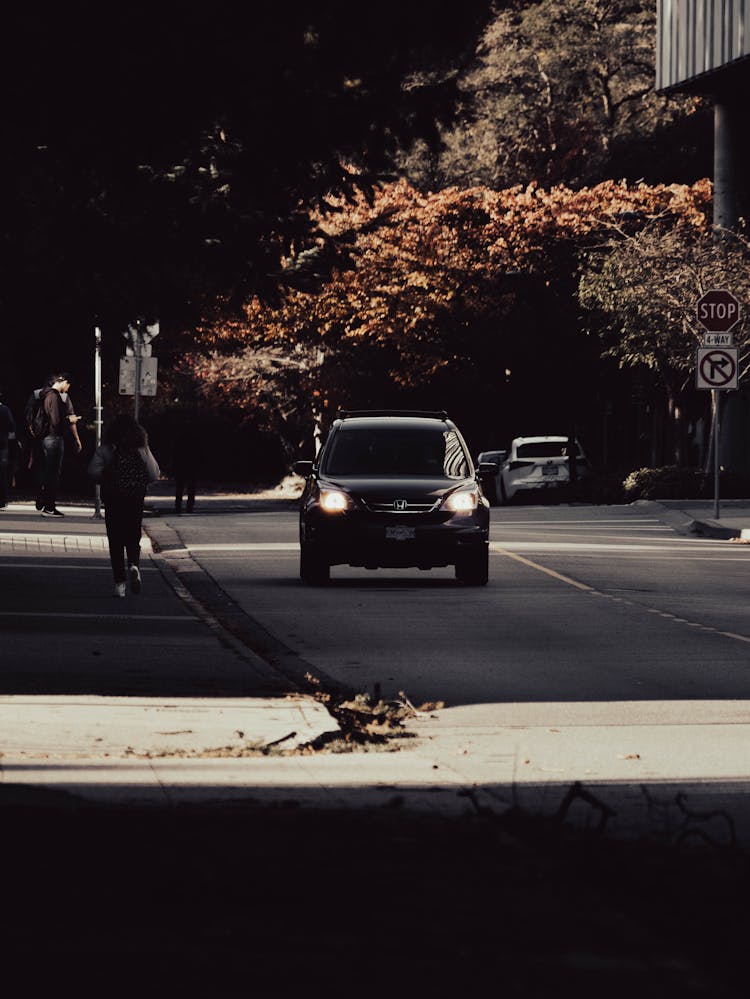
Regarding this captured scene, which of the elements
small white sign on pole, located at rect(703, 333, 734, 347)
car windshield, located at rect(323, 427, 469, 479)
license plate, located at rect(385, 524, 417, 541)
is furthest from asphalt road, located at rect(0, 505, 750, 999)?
small white sign on pole, located at rect(703, 333, 734, 347)

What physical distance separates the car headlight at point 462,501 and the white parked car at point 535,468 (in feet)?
81.6

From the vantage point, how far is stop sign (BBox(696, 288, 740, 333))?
34.0m

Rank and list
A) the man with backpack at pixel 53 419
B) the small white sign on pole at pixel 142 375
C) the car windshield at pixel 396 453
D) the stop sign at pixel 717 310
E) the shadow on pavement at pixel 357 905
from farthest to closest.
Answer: the small white sign on pole at pixel 142 375 → the stop sign at pixel 717 310 → the man with backpack at pixel 53 419 → the car windshield at pixel 396 453 → the shadow on pavement at pixel 357 905

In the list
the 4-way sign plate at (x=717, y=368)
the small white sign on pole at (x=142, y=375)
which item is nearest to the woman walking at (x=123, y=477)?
the 4-way sign plate at (x=717, y=368)

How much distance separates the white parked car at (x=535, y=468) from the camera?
47406 mm

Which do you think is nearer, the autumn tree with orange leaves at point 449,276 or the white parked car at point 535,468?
the white parked car at point 535,468

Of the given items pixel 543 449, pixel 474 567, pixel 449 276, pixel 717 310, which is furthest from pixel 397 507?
pixel 449 276

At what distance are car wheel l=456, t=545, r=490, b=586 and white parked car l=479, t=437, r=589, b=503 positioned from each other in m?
24.8

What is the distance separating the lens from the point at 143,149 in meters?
14.8

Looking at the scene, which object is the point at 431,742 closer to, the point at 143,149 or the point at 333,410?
the point at 143,149

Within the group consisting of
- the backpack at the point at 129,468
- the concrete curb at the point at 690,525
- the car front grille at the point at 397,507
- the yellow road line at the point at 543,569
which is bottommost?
the concrete curb at the point at 690,525

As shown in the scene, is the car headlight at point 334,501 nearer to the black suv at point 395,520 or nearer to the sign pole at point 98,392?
the black suv at point 395,520

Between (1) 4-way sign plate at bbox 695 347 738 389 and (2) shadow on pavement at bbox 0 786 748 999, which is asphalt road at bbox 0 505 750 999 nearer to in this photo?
(2) shadow on pavement at bbox 0 786 748 999

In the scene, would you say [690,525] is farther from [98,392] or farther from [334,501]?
[334,501]
